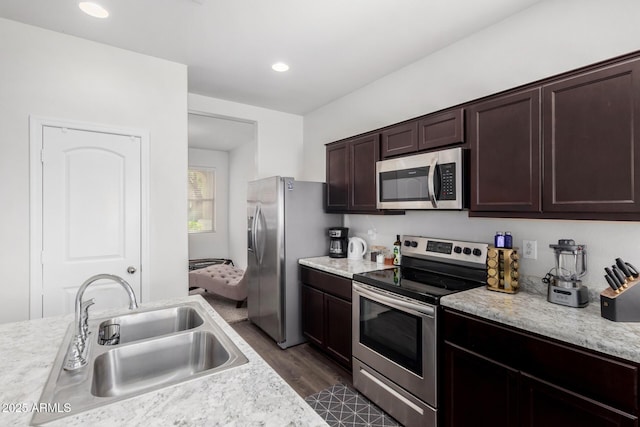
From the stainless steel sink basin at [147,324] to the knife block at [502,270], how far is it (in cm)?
175

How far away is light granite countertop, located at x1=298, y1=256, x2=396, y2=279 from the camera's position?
265 cm

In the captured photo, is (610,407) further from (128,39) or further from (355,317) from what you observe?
(128,39)

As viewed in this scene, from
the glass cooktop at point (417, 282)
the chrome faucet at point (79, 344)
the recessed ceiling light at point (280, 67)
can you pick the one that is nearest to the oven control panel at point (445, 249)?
the glass cooktop at point (417, 282)

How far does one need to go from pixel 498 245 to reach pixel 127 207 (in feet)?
9.41

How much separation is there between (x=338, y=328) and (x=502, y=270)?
1.43 m

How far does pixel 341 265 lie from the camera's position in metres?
2.89

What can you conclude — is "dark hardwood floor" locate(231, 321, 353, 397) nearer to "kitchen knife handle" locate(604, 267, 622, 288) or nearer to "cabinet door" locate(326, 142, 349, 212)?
"cabinet door" locate(326, 142, 349, 212)

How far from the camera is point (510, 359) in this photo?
1.52 meters

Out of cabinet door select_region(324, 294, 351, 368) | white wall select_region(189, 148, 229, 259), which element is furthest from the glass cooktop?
white wall select_region(189, 148, 229, 259)

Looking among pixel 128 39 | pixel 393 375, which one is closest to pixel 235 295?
pixel 393 375

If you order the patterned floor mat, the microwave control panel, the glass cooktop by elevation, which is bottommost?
the patterned floor mat

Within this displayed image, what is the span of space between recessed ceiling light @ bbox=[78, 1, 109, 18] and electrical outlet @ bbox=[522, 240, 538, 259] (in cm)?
321

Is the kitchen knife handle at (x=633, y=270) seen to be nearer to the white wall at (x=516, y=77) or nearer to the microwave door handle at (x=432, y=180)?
the white wall at (x=516, y=77)

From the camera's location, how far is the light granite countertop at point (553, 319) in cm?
124
